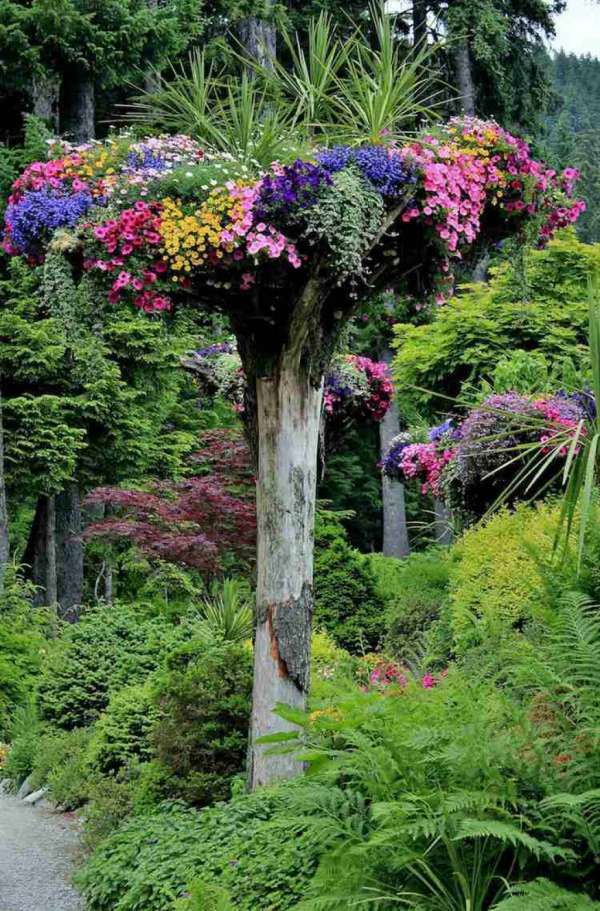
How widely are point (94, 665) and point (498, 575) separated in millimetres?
3875

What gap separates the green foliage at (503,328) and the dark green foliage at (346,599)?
2.26 m

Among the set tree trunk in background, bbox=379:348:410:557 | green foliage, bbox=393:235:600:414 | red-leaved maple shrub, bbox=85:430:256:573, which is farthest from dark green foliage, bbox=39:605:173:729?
tree trunk in background, bbox=379:348:410:557

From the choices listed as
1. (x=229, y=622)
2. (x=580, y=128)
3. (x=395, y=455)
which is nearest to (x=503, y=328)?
(x=395, y=455)

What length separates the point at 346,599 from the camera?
12875mm

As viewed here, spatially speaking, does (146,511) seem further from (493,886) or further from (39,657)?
(493,886)

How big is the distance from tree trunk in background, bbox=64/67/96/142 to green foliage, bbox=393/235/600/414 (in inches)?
215

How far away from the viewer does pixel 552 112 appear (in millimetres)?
24094

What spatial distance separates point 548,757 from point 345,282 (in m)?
3.26

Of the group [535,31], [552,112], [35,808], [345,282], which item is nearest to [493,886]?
[345,282]

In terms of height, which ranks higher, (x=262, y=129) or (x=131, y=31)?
(x=131, y=31)

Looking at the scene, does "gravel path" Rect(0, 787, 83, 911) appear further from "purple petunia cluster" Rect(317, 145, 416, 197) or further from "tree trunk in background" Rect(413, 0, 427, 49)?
"tree trunk in background" Rect(413, 0, 427, 49)

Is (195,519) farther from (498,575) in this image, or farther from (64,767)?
(498,575)

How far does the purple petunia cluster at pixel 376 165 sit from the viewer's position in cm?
577

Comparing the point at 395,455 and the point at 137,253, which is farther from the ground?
the point at 137,253
